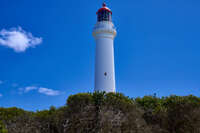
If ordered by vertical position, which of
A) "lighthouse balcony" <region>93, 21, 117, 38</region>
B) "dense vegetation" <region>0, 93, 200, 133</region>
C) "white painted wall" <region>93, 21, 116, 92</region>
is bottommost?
"dense vegetation" <region>0, 93, 200, 133</region>

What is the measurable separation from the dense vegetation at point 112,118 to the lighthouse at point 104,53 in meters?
6.88

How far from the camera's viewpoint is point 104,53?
21.8 m

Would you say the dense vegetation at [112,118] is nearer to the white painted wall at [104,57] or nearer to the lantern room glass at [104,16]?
the white painted wall at [104,57]

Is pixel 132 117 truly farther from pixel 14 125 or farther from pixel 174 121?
pixel 14 125

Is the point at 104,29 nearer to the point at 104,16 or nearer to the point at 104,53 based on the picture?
the point at 104,16

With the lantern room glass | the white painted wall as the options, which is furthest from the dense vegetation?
the lantern room glass

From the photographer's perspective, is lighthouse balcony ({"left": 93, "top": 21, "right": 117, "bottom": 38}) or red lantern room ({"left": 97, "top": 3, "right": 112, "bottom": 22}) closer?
lighthouse balcony ({"left": 93, "top": 21, "right": 117, "bottom": 38})

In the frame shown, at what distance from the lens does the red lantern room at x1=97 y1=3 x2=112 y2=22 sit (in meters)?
23.6

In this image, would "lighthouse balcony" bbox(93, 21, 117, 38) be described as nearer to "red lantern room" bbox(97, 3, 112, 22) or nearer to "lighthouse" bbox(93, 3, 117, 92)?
"lighthouse" bbox(93, 3, 117, 92)

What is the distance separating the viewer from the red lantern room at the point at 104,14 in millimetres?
23609

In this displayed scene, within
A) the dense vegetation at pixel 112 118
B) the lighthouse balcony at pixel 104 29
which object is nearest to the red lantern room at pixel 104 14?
the lighthouse balcony at pixel 104 29

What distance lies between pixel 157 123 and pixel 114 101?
305 centimetres

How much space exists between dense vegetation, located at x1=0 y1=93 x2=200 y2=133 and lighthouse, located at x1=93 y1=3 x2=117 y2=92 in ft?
22.6

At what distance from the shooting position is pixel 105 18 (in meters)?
23.6
